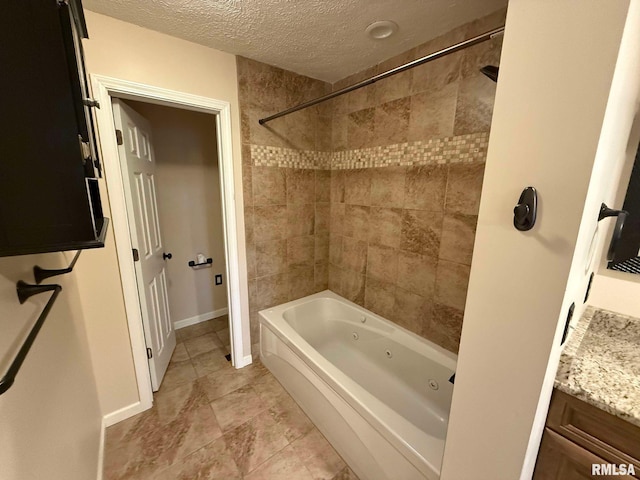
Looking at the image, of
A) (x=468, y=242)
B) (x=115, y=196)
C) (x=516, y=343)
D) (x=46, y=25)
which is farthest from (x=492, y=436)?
(x=115, y=196)

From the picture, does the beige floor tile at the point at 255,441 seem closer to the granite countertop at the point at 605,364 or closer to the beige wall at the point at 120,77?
the beige wall at the point at 120,77

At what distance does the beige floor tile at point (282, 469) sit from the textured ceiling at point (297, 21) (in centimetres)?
238

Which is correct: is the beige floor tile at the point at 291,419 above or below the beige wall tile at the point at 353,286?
below

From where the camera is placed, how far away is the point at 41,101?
21.1 inches

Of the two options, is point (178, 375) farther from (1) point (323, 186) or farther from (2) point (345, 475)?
(1) point (323, 186)

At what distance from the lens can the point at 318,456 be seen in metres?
1.49

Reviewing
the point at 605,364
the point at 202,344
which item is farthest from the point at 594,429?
the point at 202,344

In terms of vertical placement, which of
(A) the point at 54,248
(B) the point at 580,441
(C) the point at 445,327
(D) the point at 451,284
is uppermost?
(A) the point at 54,248

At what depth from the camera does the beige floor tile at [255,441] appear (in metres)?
1.46

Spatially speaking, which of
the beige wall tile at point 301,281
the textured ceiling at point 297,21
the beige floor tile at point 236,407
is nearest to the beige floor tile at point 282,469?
the beige floor tile at point 236,407

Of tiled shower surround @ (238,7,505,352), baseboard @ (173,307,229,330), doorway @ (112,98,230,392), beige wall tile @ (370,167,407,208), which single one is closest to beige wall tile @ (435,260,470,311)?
tiled shower surround @ (238,7,505,352)

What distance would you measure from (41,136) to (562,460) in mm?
1624

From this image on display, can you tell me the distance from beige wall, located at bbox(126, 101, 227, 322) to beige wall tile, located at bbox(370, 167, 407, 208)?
160 cm

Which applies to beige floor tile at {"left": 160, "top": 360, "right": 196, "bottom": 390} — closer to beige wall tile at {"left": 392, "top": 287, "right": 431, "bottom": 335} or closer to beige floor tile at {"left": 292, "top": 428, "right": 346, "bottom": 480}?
beige floor tile at {"left": 292, "top": 428, "right": 346, "bottom": 480}
